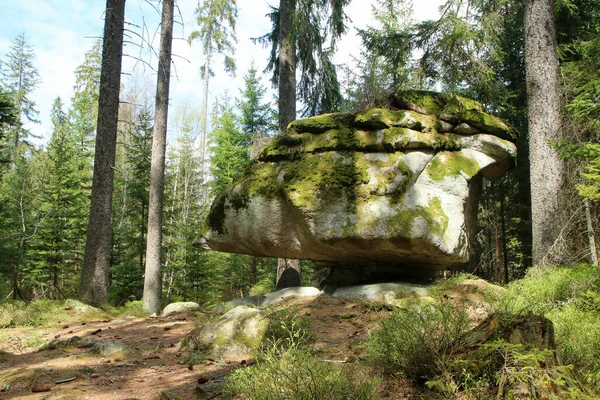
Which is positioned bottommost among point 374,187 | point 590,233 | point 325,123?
point 590,233

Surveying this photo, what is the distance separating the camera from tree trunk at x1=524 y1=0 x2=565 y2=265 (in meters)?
7.66

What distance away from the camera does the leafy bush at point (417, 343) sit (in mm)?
3156

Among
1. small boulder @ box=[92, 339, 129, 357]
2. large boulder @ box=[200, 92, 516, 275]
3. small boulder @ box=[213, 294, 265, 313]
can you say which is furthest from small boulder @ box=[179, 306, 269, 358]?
large boulder @ box=[200, 92, 516, 275]

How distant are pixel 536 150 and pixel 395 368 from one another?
6.31m

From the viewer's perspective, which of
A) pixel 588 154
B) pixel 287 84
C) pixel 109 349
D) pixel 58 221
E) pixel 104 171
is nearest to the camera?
pixel 588 154

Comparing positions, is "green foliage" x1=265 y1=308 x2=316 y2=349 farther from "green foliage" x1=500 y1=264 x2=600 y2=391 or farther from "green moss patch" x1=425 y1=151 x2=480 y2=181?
"green moss patch" x1=425 y1=151 x2=480 y2=181

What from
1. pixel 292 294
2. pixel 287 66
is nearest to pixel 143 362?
pixel 292 294

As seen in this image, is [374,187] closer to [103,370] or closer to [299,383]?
[299,383]

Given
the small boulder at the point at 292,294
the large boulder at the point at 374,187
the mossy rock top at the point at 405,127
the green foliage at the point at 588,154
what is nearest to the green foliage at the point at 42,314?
the large boulder at the point at 374,187

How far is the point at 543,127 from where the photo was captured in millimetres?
7910

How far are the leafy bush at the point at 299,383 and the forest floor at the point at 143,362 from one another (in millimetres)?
411

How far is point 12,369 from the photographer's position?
14.8ft

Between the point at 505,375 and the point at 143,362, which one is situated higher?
the point at 505,375

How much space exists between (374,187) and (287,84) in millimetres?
6132
